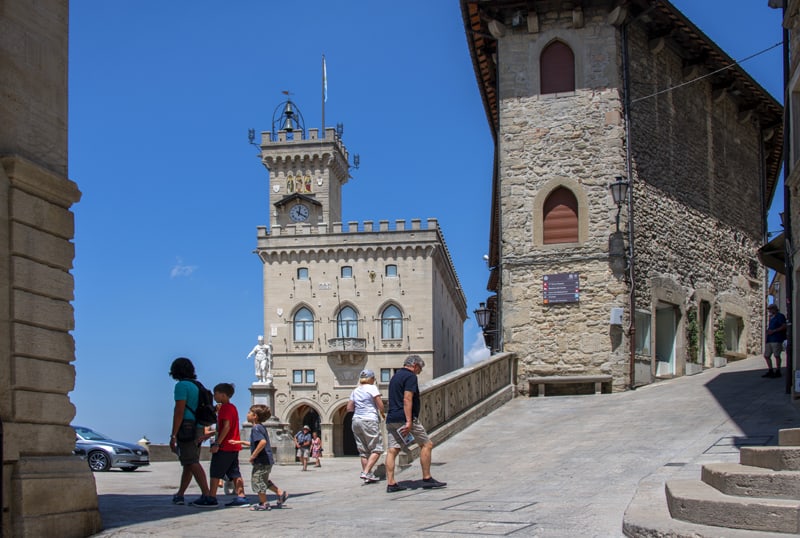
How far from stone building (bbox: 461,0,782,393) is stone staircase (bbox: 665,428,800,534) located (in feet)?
41.2

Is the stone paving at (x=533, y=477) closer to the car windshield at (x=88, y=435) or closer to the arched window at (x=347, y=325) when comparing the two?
the car windshield at (x=88, y=435)

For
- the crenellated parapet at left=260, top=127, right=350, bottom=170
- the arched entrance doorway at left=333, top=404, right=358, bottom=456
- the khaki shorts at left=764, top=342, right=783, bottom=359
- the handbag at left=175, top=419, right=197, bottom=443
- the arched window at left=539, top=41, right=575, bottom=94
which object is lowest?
the arched entrance doorway at left=333, top=404, right=358, bottom=456

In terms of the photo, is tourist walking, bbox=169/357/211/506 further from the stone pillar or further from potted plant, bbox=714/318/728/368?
potted plant, bbox=714/318/728/368

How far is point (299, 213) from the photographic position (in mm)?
78500

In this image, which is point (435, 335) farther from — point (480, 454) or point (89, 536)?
point (89, 536)

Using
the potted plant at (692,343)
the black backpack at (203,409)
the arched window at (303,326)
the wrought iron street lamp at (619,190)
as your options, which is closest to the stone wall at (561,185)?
the wrought iron street lamp at (619,190)

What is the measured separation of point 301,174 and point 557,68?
194ft

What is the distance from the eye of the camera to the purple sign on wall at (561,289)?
810 inches

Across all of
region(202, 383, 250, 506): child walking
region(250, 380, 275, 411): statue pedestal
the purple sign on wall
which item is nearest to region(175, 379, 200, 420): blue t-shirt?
region(202, 383, 250, 506): child walking

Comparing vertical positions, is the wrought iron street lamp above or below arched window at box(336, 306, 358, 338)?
above

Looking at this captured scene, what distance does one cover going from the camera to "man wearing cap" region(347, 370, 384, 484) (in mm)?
11609

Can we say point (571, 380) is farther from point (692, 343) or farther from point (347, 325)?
point (347, 325)

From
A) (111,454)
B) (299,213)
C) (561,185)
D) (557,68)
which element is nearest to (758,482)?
(561,185)

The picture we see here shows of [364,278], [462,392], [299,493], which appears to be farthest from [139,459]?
[364,278]
